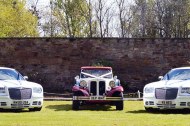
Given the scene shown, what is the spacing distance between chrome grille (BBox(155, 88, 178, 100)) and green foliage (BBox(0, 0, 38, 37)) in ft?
111

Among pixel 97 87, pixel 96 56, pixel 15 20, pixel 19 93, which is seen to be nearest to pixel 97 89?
pixel 97 87

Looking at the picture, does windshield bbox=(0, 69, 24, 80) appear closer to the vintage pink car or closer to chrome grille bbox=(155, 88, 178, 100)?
the vintage pink car

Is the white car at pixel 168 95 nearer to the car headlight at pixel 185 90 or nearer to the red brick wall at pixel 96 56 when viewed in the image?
the car headlight at pixel 185 90

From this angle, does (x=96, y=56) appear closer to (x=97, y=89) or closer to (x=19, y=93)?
(x=97, y=89)

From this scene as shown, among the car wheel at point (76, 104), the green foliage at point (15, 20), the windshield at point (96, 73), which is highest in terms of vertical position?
the green foliage at point (15, 20)

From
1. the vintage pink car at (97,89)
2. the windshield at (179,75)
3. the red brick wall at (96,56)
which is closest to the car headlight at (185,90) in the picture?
the windshield at (179,75)

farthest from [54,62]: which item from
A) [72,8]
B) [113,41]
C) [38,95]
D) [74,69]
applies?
[72,8]

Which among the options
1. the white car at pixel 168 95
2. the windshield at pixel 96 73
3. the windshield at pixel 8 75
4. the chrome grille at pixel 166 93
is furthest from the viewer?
the windshield at pixel 96 73

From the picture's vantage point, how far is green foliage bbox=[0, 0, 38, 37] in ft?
158

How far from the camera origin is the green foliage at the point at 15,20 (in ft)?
158

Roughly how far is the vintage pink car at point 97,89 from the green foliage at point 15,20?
96.9ft

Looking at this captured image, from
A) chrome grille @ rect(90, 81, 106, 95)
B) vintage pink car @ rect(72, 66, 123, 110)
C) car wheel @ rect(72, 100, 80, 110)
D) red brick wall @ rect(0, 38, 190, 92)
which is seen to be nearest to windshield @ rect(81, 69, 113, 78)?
vintage pink car @ rect(72, 66, 123, 110)

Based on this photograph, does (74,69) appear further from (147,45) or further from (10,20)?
(10,20)

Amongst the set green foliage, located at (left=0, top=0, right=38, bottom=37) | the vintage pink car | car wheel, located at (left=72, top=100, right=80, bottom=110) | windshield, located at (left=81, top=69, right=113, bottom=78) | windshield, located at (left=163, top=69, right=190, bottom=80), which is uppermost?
green foliage, located at (left=0, top=0, right=38, bottom=37)
